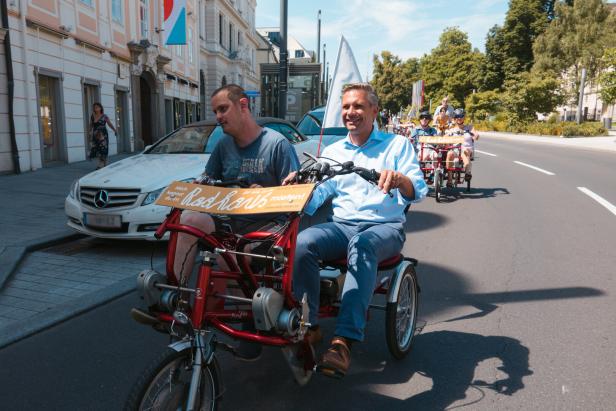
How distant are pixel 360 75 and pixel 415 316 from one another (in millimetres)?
2061

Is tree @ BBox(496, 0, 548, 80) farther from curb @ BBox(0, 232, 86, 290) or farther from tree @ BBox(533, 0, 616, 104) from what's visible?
curb @ BBox(0, 232, 86, 290)

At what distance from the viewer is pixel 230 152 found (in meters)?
3.49

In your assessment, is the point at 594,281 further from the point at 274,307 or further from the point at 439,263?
the point at 274,307

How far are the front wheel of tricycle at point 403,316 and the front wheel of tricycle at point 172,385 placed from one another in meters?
1.21

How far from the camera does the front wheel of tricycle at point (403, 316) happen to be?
3121mm

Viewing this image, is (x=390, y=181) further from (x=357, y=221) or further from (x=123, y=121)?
(x=123, y=121)

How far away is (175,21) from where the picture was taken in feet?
63.9

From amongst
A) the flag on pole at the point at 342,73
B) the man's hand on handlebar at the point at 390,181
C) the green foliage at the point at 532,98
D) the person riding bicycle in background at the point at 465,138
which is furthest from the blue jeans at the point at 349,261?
the green foliage at the point at 532,98

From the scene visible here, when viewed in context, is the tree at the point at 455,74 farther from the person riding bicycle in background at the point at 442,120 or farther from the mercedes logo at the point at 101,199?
the mercedes logo at the point at 101,199

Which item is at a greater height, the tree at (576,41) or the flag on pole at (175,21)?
the tree at (576,41)

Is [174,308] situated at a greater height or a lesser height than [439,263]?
greater

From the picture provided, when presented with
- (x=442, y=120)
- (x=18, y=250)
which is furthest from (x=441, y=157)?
(x=18, y=250)

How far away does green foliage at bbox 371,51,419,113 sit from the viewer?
260ft

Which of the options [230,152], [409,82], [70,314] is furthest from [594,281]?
[409,82]
